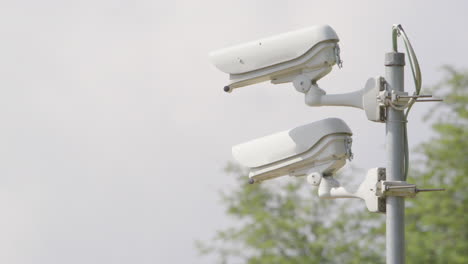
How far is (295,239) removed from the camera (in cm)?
2883

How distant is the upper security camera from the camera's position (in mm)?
7633

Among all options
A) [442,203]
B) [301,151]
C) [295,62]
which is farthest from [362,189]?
[442,203]

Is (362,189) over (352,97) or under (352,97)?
under

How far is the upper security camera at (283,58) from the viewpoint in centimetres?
763

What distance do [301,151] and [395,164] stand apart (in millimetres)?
673

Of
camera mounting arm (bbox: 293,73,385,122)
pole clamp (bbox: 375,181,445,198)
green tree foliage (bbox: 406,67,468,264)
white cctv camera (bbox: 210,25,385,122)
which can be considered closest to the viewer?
pole clamp (bbox: 375,181,445,198)

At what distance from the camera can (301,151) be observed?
7734 mm

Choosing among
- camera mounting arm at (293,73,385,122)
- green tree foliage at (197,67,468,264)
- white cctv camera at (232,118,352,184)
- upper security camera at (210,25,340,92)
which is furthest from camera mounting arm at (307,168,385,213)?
green tree foliage at (197,67,468,264)

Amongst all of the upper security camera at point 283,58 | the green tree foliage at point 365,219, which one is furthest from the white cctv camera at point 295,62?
the green tree foliage at point 365,219

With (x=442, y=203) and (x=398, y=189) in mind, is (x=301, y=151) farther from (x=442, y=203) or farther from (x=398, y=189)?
(x=442, y=203)

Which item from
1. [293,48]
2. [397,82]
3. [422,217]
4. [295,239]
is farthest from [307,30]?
[295,239]

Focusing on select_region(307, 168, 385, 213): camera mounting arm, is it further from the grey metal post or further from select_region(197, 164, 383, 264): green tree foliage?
select_region(197, 164, 383, 264): green tree foliage

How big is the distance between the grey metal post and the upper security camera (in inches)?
17.9

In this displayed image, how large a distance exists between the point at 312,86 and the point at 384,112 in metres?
0.55
